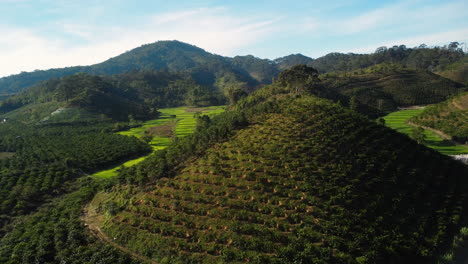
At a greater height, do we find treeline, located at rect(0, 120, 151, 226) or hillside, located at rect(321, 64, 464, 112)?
hillside, located at rect(321, 64, 464, 112)

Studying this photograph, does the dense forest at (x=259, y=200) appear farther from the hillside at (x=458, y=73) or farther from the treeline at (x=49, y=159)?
the hillside at (x=458, y=73)

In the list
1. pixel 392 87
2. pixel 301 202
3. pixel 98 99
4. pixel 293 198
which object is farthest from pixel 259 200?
pixel 98 99

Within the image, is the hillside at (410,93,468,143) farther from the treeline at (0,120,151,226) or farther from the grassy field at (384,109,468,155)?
the treeline at (0,120,151,226)

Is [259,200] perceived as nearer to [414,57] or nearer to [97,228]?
[97,228]

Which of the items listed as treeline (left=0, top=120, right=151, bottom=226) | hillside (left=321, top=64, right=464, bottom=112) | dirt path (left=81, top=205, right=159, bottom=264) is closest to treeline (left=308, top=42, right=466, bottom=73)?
hillside (left=321, top=64, right=464, bottom=112)

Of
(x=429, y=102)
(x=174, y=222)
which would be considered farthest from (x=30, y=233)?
(x=429, y=102)

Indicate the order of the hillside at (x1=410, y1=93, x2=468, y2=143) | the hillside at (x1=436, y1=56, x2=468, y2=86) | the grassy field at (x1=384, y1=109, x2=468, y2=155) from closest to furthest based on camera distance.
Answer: the grassy field at (x1=384, y1=109, x2=468, y2=155), the hillside at (x1=410, y1=93, x2=468, y2=143), the hillside at (x1=436, y1=56, x2=468, y2=86)
